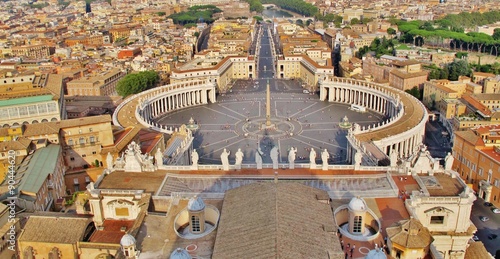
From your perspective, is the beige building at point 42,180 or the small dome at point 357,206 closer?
the small dome at point 357,206

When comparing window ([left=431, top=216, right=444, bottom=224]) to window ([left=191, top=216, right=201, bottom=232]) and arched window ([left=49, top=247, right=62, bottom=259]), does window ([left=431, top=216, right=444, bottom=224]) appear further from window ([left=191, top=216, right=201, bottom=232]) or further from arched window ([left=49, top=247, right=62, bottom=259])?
arched window ([left=49, top=247, right=62, bottom=259])

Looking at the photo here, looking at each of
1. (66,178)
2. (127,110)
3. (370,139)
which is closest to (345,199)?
(370,139)

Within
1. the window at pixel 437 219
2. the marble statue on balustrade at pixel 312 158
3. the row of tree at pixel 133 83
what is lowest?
the row of tree at pixel 133 83

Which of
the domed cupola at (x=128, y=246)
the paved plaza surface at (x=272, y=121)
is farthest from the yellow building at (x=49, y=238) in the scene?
the paved plaza surface at (x=272, y=121)

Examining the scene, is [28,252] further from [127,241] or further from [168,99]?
[168,99]

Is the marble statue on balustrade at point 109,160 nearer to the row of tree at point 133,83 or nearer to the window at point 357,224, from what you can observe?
the window at point 357,224

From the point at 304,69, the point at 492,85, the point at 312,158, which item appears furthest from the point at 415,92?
the point at 312,158
